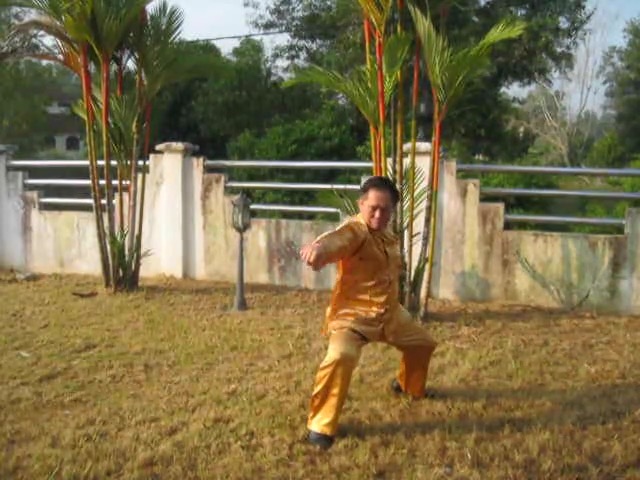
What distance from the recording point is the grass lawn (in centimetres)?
352

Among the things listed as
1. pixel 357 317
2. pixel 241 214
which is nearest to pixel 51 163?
pixel 241 214

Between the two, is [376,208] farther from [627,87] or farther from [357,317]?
[627,87]

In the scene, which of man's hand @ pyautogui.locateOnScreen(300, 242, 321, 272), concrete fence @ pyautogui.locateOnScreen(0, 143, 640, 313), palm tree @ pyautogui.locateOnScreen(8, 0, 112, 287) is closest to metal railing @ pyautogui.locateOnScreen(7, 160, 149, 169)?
concrete fence @ pyautogui.locateOnScreen(0, 143, 640, 313)

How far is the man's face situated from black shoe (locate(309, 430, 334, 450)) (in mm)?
1065

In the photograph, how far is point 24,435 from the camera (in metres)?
3.87

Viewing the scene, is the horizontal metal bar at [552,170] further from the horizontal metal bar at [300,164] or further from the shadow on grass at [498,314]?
the shadow on grass at [498,314]

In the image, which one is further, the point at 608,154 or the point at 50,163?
the point at 608,154

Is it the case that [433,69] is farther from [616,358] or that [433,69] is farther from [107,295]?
[107,295]

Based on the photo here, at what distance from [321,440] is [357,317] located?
65 cm

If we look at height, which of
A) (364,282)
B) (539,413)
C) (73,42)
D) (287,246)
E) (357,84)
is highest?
(73,42)

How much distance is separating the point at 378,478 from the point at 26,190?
6845mm

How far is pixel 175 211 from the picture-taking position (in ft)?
26.4

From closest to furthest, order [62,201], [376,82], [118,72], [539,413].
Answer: [539,413], [376,82], [118,72], [62,201]

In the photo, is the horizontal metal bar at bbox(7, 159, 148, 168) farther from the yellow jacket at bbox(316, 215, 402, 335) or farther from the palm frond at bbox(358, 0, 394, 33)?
the yellow jacket at bbox(316, 215, 402, 335)
